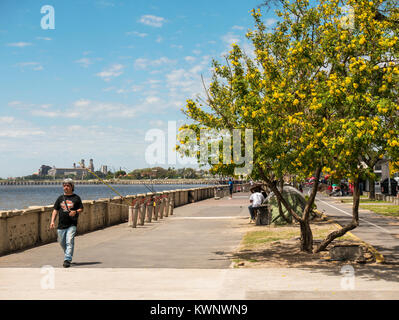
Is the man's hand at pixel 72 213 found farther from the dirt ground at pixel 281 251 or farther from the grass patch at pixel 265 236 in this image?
the grass patch at pixel 265 236

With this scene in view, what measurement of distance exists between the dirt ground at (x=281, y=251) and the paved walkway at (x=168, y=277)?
1.45ft

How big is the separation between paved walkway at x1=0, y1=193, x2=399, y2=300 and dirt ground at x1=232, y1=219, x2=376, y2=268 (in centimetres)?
44

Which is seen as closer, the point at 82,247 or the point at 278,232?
the point at 82,247

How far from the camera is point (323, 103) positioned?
9.81 meters

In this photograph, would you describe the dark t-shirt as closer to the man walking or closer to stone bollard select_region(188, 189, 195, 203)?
the man walking

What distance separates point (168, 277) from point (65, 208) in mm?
3020

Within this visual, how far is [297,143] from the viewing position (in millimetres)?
10953

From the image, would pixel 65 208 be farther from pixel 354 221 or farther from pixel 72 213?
pixel 354 221

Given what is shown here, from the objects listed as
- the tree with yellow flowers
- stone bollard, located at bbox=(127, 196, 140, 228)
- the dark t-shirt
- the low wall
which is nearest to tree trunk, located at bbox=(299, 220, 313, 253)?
the tree with yellow flowers

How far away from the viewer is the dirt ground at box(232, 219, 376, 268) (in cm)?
1112

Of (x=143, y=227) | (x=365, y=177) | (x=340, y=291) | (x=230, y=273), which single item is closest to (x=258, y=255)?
(x=230, y=273)

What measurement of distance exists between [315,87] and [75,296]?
613 cm
